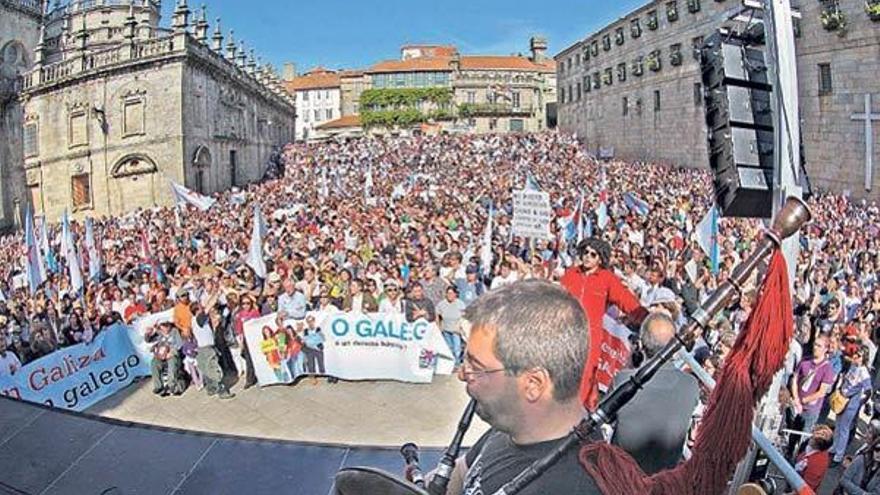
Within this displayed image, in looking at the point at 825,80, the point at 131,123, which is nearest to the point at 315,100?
the point at 131,123

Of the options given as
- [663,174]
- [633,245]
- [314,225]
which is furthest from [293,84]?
[633,245]

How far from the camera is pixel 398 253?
14586mm

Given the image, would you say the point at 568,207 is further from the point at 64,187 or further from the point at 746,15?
the point at 64,187

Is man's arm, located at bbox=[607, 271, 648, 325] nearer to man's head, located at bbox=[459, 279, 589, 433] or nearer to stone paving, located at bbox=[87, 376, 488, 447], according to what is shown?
man's head, located at bbox=[459, 279, 589, 433]

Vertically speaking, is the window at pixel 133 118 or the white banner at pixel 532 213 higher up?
the window at pixel 133 118

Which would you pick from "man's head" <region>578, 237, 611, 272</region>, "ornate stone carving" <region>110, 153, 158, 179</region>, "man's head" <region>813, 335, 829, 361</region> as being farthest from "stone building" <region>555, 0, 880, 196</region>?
"ornate stone carving" <region>110, 153, 158, 179</region>

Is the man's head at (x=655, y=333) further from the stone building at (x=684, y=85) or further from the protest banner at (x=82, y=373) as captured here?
the protest banner at (x=82, y=373)

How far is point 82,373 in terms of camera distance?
32.3 ft

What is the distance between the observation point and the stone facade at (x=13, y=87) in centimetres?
4209

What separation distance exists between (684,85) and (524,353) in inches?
1681

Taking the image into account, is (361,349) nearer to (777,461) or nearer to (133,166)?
(777,461)

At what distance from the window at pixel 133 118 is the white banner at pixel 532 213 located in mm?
31484

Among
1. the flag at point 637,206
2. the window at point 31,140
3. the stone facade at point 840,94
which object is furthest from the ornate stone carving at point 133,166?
the stone facade at point 840,94

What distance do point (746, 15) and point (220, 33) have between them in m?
48.0
